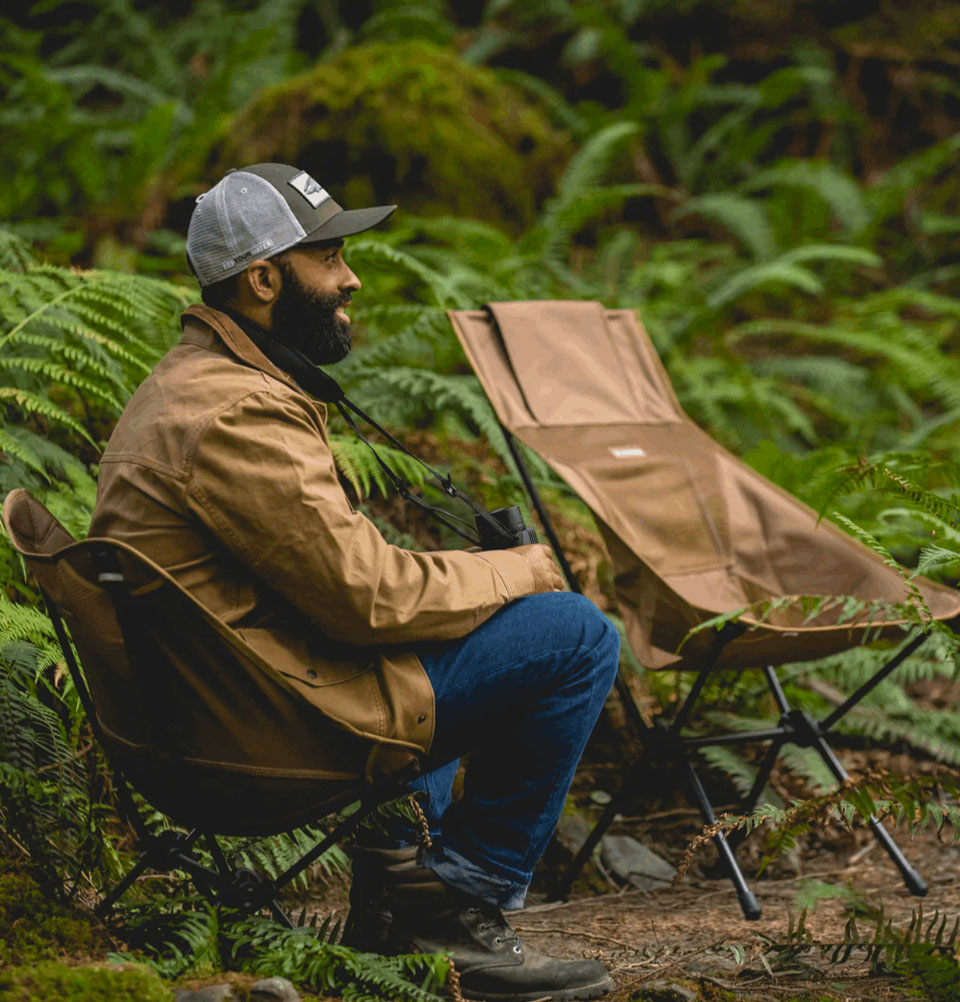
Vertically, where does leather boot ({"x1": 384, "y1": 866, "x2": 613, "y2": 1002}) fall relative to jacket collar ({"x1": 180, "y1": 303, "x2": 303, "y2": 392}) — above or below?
below

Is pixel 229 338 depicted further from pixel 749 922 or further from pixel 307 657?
pixel 749 922

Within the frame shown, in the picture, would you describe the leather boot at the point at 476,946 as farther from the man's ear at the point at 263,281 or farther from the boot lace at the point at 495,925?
the man's ear at the point at 263,281

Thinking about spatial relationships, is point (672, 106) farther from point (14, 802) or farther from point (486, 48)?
point (14, 802)

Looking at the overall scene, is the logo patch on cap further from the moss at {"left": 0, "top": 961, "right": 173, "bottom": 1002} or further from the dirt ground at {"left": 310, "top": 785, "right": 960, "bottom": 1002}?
the dirt ground at {"left": 310, "top": 785, "right": 960, "bottom": 1002}

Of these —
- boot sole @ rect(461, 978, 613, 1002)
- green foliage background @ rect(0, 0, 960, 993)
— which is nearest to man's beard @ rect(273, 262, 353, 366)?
green foliage background @ rect(0, 0, 960, 993)

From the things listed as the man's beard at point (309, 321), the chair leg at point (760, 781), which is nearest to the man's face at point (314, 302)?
the man's beard at point (309, 321)

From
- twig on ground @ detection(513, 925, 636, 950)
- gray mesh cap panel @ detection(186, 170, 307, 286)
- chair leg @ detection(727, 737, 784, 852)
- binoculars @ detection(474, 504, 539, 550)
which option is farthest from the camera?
chair leg @ detection(727, 737, 784, 852)

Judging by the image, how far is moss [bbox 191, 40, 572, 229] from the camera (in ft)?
19.6

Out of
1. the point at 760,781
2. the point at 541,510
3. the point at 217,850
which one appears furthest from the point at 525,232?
the point at 217,850

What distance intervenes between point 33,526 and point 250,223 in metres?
0.69

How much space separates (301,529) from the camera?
5.73ft

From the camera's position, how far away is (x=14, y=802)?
206 centimetres

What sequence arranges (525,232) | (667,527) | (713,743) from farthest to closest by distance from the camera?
(525,232)
(667,527)
(713,743)

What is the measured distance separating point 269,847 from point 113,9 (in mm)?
8128
